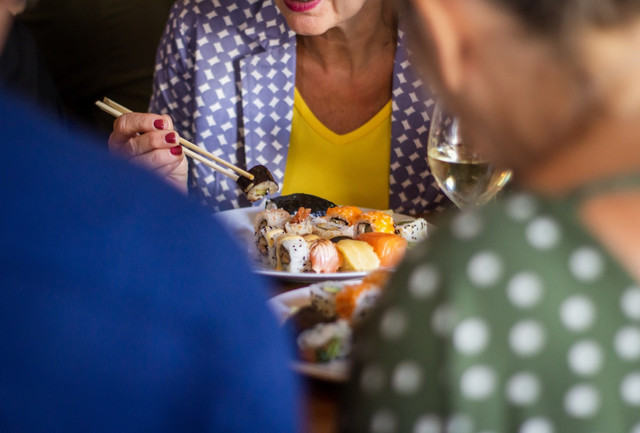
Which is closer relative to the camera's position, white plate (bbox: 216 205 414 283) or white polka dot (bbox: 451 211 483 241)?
white polka dot (bbox: 451 211 483 241)

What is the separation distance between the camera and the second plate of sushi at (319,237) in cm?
127

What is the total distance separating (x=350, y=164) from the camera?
2.02 metres

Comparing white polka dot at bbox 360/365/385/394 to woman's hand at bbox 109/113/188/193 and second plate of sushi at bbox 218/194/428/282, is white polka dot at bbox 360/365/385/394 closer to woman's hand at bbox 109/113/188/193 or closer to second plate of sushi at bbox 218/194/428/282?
second plate of sushi at bbox 218/194/428/282

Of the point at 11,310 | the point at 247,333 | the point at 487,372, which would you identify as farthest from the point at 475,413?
the point at 11,310

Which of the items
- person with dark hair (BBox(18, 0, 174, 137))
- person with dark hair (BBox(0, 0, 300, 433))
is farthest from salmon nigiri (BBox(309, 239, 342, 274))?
person with dark hair (BBox(18, 0, 174, 137))

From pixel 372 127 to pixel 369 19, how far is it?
29cm

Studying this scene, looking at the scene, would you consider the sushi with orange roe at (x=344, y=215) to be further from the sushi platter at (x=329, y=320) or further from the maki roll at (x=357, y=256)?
the sushi platter at (x=329, y=320)

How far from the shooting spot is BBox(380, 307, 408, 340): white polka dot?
0.50 m

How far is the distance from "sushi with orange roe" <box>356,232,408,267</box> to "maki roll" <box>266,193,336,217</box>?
24 centimetres

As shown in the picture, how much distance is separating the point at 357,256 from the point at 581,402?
0.78 metres

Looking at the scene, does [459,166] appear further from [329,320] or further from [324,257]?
[329,320]

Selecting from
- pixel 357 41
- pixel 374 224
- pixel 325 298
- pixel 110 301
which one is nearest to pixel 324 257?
pixel 374 224

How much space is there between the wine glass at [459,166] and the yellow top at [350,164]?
705mm

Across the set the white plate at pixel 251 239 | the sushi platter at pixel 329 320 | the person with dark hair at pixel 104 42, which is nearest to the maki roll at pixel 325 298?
the sushi platter at pixel 329 320
